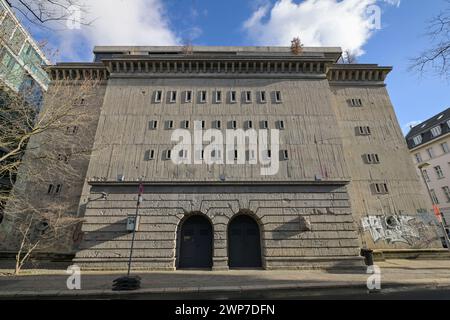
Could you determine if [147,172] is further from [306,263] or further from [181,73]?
[306,263]

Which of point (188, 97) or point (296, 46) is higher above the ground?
point (296, 46)

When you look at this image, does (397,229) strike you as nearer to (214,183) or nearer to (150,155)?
(214,183)

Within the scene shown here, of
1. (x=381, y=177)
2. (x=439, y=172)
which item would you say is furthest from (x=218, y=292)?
(x=439, y=172)

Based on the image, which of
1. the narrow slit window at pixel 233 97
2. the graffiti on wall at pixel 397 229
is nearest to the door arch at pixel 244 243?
the graffiti on wall at pixel 397 229

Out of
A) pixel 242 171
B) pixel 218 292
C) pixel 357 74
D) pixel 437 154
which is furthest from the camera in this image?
pixel 437 154

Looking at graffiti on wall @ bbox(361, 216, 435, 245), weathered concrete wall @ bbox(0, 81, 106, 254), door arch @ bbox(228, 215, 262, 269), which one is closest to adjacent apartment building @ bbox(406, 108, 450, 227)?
graffiti on wall @ bbox(361, 216, 435, 245)

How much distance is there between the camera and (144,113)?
21562 mm

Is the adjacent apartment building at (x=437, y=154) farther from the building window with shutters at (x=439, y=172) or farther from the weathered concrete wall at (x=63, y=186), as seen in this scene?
the weathered concrete wall at (x=63, y=186)

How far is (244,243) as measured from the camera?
17.4 m

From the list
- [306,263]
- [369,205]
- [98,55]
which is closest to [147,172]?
[306,263]

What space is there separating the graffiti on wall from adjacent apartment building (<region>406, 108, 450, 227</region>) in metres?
19.1

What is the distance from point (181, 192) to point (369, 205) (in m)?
18.4

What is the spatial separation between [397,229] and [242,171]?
1598 cm

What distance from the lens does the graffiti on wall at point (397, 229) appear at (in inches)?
797
